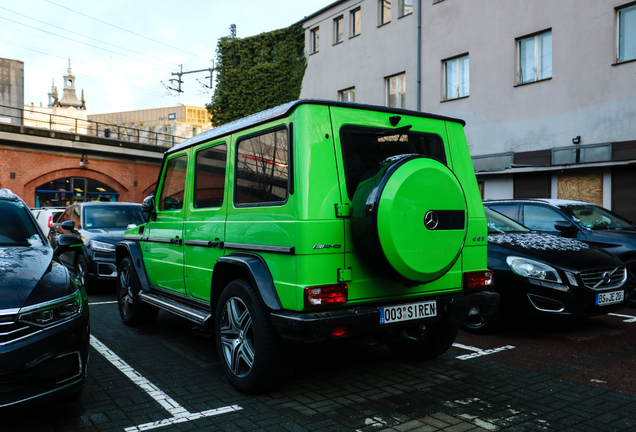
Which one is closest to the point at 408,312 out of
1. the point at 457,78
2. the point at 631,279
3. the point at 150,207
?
the point at 150,207

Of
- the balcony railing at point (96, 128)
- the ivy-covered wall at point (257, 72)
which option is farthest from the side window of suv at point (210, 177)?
the balcony railing at point (96, 128)

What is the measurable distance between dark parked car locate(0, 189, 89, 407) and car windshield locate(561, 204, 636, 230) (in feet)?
23.6

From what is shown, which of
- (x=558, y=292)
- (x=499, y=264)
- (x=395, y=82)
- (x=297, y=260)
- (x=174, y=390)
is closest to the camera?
(x=297, y=260)

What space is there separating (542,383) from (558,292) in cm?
155

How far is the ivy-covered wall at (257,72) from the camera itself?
26.5 metres

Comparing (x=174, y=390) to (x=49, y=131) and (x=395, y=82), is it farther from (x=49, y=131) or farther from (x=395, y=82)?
(x=49, y=131)

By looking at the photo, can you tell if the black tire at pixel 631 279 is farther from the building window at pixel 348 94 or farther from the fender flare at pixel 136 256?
the building window at pixel 348 94

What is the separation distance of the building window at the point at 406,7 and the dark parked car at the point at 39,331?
62.5 feet

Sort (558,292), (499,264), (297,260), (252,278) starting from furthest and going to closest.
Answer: (499,264)
(558,292)
(252,278)
(297,260)

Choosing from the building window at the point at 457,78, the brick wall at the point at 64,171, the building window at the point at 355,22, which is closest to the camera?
the building window at the point at 457,78

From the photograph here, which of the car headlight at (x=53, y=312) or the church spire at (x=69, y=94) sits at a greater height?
the church spire at (x=69, y=94)

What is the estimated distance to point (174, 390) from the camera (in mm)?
4332

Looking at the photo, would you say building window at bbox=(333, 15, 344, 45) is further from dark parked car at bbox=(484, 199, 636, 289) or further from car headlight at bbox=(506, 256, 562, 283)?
car headlight at bbox=(506, 256, 562, 283)

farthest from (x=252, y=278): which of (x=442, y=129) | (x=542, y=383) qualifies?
(x=542, y=383)
